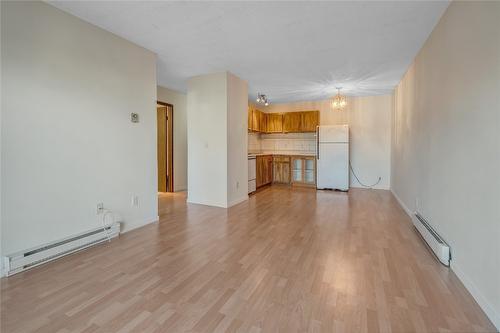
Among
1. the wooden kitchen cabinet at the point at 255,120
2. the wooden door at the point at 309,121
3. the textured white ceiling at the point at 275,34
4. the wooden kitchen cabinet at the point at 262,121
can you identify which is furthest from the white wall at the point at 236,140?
the wooden door at the point at 309,121

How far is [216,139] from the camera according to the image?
4.59m

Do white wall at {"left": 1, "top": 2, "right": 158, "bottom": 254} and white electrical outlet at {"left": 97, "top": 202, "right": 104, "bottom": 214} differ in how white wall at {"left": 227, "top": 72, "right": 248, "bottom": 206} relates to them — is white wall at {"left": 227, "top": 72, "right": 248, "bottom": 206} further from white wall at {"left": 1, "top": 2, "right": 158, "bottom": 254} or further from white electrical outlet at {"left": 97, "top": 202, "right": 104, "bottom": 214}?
white electrical outlet at {"left": 97, "top": 202, "right": 104, "bottom": 214}

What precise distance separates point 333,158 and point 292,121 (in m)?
1.62

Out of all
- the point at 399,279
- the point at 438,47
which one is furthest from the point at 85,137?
the point at 438,47

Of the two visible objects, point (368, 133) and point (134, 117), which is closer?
point (134, 117)

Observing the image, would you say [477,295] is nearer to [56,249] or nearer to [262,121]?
[56,249]

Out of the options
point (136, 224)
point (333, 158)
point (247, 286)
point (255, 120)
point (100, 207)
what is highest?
point (255, 120)

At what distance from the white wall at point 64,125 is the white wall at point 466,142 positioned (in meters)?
3.57

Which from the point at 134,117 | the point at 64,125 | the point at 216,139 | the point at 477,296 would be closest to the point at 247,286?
the point at 477,296

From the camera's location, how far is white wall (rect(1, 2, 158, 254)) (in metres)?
2.15

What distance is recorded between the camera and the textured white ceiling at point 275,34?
2.43 metres

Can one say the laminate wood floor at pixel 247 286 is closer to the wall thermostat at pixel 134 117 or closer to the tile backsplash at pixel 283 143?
the wall thermostat at pixel 134 117

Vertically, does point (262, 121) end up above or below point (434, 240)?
above

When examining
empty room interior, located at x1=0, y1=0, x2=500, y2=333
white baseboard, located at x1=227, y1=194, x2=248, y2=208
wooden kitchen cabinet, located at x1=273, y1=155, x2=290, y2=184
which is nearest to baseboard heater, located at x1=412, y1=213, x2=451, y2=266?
empty room interior, located at x1=0, y1=0, x2=500, y2=333
